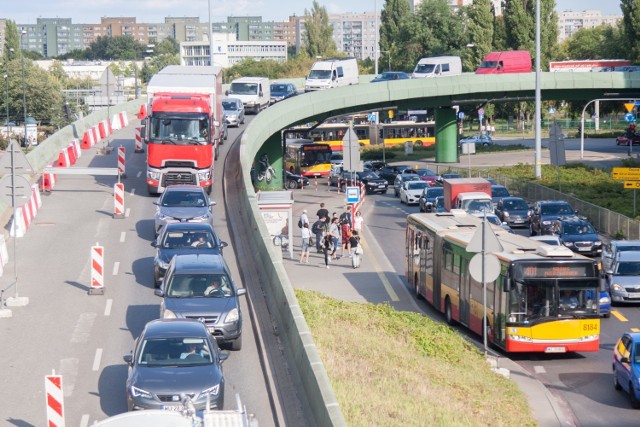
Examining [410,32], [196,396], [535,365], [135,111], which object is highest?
[410,32]

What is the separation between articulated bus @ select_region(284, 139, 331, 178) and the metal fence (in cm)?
1107

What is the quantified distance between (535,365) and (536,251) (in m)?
2.55

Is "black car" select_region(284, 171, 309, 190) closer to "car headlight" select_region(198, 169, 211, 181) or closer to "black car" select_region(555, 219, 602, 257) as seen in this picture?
"black car" select_region(555, 219, 602, 257)

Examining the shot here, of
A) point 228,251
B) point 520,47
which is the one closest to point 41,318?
point 228,251

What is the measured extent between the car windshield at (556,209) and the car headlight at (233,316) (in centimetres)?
2589

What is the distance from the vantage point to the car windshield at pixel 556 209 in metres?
45.0

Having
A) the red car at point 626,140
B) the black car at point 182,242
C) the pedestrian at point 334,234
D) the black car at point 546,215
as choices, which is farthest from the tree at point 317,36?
the black car at point 182,242

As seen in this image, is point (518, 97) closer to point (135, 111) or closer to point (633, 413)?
point (135, 111)

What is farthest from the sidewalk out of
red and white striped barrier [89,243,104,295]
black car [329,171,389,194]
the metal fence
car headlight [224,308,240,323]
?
black car [329,171,389,194]

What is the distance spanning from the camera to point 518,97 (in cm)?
7625

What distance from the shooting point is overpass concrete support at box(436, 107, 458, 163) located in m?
76.1

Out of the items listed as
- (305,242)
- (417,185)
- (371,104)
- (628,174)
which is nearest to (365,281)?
(305,242)

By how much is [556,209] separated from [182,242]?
2198cm

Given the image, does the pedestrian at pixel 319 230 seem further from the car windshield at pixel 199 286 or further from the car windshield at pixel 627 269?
the car windshield at pixel 199 286
